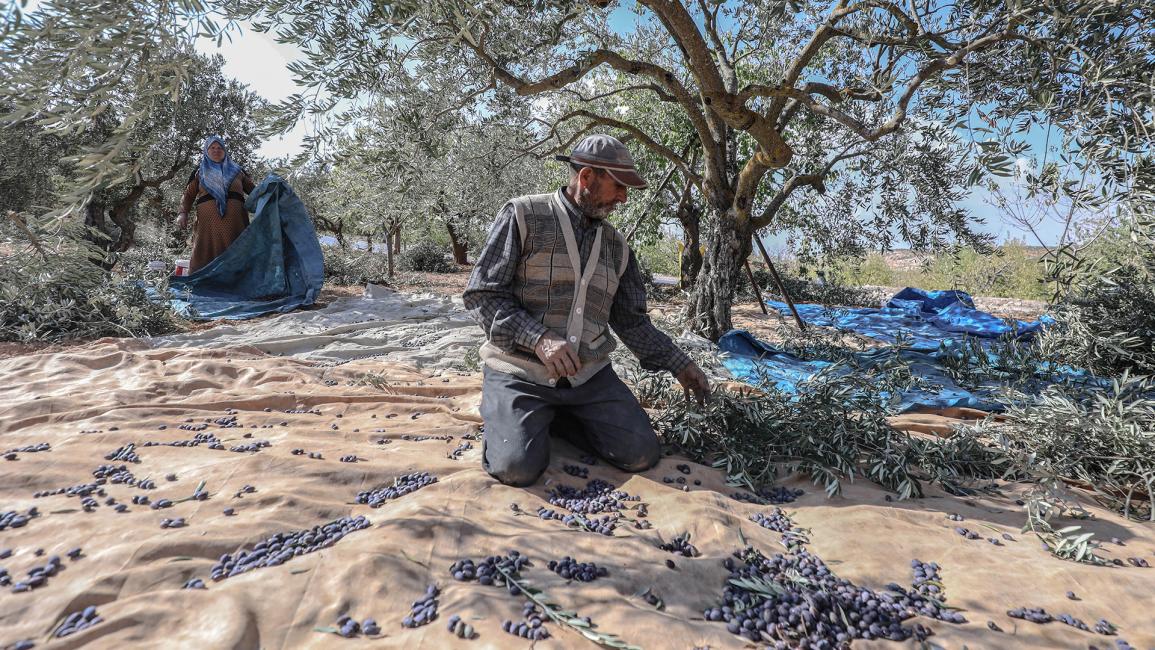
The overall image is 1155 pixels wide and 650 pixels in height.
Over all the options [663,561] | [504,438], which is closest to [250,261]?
[504,438]

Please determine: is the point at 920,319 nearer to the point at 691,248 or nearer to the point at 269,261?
the point at 691,248

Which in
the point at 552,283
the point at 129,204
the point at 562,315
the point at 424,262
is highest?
the point at 129,204

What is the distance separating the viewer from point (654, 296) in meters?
10.7

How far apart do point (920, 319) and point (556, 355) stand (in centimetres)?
759

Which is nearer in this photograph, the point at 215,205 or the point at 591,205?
the point at 591,205

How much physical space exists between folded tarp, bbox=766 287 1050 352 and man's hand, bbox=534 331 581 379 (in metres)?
5.24

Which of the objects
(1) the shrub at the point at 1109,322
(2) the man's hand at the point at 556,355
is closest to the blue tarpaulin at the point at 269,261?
(2) the man's hand at the point at 556,355

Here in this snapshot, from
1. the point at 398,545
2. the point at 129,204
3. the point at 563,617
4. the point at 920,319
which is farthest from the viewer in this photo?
the point at 129,204

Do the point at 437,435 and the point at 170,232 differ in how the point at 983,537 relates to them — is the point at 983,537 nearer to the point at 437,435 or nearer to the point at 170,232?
the point at 437,435

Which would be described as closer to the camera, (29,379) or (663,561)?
(663,561)

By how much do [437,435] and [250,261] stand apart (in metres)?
6.65

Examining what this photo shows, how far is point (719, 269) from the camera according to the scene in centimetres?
641

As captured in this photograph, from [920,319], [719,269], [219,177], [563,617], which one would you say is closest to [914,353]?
[719,269]

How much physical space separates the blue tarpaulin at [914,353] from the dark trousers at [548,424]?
1032 mm
